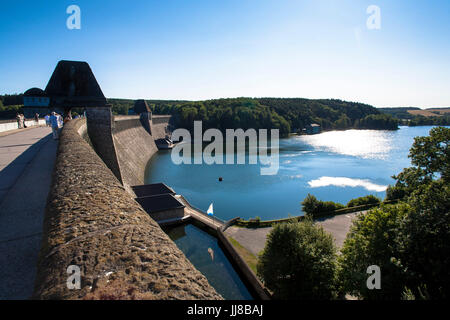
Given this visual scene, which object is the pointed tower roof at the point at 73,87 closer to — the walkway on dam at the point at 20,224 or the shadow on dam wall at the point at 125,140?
the shadow on dam wall at the point at 125,140

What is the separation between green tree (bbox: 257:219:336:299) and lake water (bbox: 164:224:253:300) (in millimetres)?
2503

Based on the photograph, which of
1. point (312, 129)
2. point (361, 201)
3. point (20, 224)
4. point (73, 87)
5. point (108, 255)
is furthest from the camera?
point (312, 129)

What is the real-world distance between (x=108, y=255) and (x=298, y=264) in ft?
41.5

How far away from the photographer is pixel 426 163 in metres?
15.1

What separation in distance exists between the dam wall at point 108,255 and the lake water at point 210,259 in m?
12.9

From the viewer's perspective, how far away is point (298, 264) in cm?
1333

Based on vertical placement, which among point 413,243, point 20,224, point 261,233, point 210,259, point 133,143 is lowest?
point 210,259

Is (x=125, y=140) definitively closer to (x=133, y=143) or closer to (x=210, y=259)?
(x=133, y=143)

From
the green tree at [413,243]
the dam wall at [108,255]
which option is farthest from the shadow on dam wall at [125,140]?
the dam wall at [108,255]

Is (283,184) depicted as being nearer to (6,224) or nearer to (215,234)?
(215,234)

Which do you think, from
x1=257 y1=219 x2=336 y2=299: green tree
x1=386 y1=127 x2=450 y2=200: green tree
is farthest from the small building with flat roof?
x1=386 y1=127 x2=450 y2=200: green tree

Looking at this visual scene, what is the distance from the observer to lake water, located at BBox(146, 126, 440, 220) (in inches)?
1152

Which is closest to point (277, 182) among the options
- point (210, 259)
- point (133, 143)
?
point (210, 259)

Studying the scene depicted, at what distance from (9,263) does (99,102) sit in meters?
19.6
